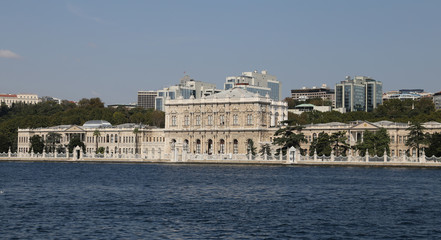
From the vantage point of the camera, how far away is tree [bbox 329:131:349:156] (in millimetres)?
84419

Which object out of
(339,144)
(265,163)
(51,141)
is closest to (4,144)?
(51,141)

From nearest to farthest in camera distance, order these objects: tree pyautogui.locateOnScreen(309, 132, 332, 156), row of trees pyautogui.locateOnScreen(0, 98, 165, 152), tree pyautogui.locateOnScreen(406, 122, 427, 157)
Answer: tree pyautogui.locateOnScreen(406, 122, 427, 157) < tree pyautogui.locateOnScreen(309, 132, 332, 156) < row of trees pyautogui.locateOnScreen(0, 98, 165, 152)

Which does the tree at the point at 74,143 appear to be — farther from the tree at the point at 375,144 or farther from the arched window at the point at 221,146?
the tree at the point at 375,144

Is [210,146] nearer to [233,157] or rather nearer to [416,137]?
[233,157]

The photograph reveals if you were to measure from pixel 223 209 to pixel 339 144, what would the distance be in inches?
2196

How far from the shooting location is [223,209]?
36.2m

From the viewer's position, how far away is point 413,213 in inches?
1362

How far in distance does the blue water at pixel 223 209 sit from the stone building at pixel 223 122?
4568 cm

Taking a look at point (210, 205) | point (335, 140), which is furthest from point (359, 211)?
point (335, 140)

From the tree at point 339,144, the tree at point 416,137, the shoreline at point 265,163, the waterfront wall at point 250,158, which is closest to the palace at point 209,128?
the waterfront wall at point 250,158

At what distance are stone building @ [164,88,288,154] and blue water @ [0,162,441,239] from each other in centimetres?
4568

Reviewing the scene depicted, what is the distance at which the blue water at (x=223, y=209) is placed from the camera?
28969mm

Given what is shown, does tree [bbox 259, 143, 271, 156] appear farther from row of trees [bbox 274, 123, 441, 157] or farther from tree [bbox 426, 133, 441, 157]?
tree [bbox 426, 133, 441, 157]

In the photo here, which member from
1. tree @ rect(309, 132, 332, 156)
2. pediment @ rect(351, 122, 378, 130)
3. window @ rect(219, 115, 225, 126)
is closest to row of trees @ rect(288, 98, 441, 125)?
window @ rect(219, 115, 225, 126)
